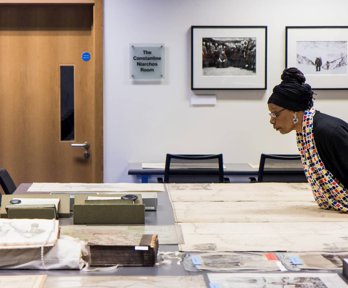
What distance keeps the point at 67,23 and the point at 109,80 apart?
603mm

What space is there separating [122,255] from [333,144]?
111 centimetres

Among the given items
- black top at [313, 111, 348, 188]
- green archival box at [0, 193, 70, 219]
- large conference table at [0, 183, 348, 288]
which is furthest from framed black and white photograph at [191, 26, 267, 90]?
green archival box at [0, 193, 70, 219]

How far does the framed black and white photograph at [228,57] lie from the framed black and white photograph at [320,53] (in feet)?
0.85

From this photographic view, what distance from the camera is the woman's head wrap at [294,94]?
2434 millimetres

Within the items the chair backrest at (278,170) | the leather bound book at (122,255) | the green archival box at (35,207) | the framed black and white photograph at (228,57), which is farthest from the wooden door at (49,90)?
the leather bound book at (122,255)

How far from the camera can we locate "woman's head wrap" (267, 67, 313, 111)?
243 cm

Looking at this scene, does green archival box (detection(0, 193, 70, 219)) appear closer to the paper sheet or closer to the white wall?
the paper sheet

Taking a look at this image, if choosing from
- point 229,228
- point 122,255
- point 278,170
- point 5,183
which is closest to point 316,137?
point 229,228

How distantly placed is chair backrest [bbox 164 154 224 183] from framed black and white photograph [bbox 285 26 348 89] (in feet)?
4.57

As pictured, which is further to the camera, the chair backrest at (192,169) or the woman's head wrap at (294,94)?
the chair backrest at (192,169)

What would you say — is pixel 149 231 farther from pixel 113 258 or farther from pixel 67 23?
pixel 67 23

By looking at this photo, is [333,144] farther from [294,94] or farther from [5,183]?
[5,183]

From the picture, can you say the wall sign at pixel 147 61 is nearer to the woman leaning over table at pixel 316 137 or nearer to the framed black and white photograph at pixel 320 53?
the framed black and white photograph at pixel 320 53

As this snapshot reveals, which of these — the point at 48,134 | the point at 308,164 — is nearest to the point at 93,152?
the point at 48,134
